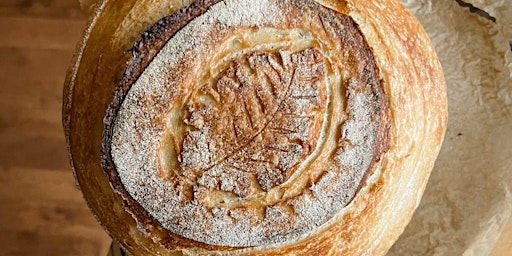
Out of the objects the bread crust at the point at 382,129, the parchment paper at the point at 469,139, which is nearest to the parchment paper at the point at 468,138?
the parchment paper at the point at 469,139

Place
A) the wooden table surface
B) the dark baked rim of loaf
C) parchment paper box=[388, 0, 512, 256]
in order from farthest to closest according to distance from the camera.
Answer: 1. the wooden table surface
2. parchment paper box=[388, 0, 512, 256]
3. the dark baked rim of loaf

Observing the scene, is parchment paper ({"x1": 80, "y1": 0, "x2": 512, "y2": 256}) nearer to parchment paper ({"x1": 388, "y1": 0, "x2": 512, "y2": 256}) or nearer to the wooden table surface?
parchment paper ({"x1": 388, "y1": 0, "x2": 512, "y2": 256})

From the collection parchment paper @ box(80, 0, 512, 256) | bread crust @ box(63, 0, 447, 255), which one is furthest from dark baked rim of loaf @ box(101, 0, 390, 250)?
parchment paper @ box(80, 0, 512, 256)

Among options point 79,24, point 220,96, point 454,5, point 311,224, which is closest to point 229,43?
point 220,96

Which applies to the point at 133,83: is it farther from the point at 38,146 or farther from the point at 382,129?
the point at 38,146

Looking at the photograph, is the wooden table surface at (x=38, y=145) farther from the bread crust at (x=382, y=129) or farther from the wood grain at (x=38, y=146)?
the bread crust at (x=382, y=129)

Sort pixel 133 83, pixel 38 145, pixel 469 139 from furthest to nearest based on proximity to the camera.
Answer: pixel 38 145 < pixel 469 139 < pixel 133 83

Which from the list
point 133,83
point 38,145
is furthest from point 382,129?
point 38,145
